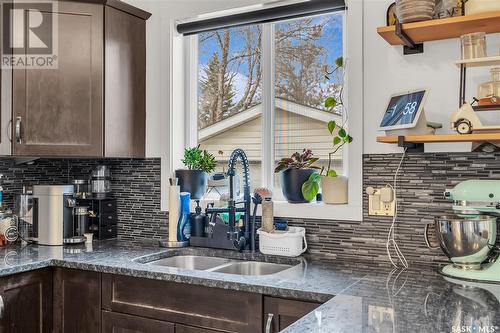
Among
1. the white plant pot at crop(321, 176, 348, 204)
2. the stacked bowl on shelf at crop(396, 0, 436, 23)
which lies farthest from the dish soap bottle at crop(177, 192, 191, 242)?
the stacked bowl on shelf at crop(396, 0, 436, 23)

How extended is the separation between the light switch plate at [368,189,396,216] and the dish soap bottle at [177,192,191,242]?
0.99 m

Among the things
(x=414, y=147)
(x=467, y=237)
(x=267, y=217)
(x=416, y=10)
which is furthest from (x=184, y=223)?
(x=416, y=10)

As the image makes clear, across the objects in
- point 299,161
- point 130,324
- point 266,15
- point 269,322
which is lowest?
point 130,324

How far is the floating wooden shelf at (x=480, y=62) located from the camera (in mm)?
1735

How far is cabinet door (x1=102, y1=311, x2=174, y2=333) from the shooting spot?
197 centimetres

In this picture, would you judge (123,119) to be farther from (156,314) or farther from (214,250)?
(156,314)

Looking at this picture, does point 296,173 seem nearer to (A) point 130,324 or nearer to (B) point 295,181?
(B) point 295,181

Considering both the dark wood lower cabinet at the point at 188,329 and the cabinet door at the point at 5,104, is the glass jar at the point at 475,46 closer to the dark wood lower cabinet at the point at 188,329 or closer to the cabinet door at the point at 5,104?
the dark wood lower cabinet at the point at 188,329

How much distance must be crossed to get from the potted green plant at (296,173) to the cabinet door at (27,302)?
1.20 metres

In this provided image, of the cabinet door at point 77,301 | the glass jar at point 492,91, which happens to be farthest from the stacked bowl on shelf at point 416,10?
the cabinet door at point 77,301

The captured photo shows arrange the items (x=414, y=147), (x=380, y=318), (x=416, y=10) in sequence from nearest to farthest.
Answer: (x=380, y=318)
(x=416, y=10)
(x=414, y=147)

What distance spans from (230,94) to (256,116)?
0.79ft

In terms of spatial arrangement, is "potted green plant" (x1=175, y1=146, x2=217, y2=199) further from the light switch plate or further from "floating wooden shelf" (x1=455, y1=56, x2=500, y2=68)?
"floating wooden shelf" (x1=455, y1=56, x2=500, y2=68)

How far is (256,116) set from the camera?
2719 mm
